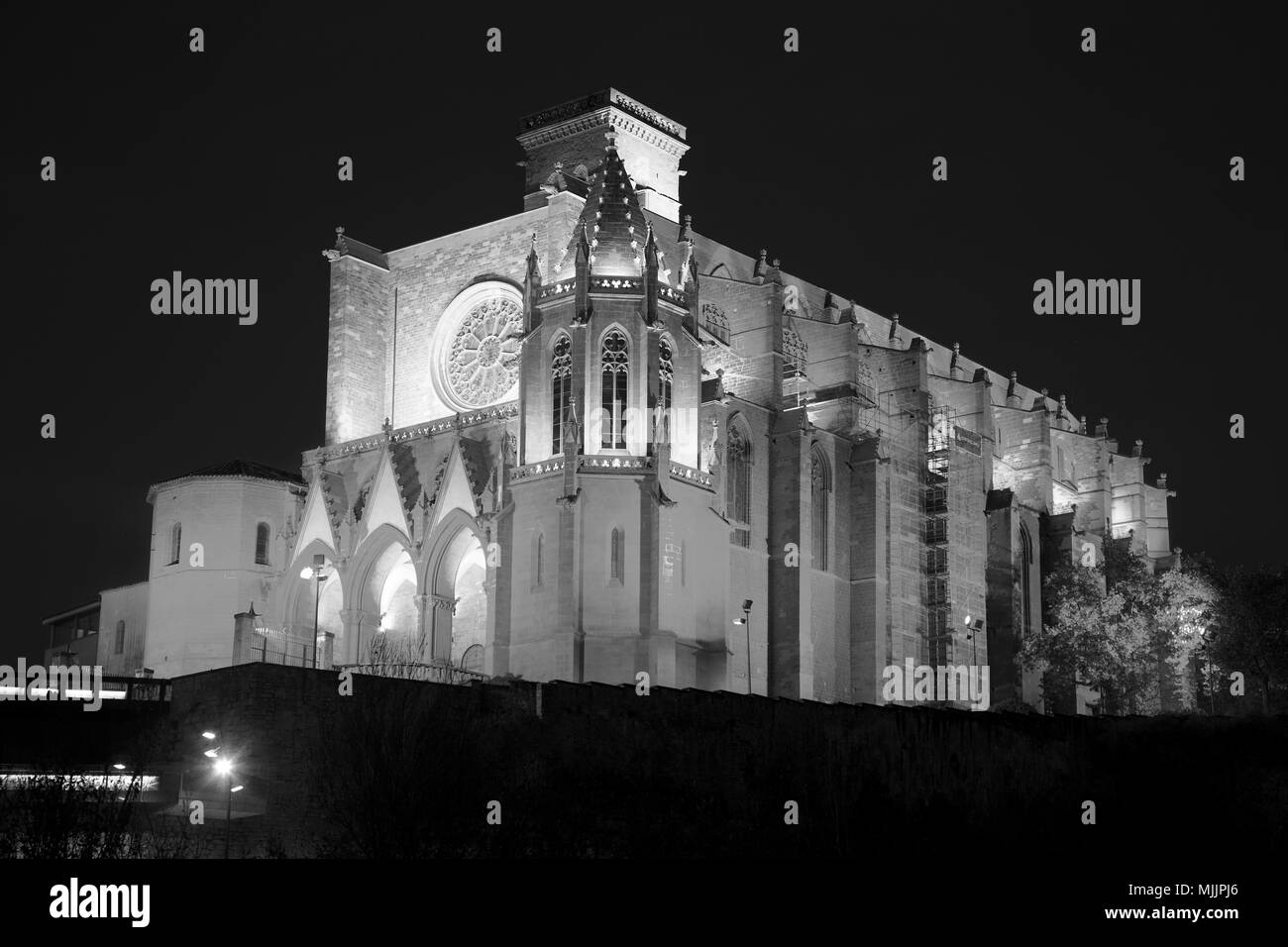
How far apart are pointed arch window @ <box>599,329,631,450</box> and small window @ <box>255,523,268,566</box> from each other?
1426 centimetres

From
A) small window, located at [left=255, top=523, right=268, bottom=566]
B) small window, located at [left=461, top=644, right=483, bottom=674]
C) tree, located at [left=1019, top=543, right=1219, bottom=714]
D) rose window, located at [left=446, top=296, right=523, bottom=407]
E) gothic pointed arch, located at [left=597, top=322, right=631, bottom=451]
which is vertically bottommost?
small window, located at [left=461, top=644, right=483, bottom=674]

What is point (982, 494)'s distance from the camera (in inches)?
2859

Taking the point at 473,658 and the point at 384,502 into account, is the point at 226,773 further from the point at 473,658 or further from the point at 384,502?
the point at 384,502

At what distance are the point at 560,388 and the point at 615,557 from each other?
17.3 ft

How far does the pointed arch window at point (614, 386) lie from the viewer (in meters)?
57.2

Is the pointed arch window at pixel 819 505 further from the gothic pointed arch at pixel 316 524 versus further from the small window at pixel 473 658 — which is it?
the gothic pointed arch at pixel 316 524

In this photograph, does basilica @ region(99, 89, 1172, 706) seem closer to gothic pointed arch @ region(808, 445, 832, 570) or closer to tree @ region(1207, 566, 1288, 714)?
gothic pointed arch @ region(808, 445, 832, 570)

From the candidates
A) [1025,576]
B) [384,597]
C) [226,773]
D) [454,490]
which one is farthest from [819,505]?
[226,773]

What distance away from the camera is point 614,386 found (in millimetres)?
57562

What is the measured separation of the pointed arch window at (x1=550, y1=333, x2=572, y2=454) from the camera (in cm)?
5769

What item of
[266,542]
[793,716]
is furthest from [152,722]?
[266,542]

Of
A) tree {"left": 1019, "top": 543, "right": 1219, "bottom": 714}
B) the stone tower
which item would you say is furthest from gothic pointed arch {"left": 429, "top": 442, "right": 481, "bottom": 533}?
tree {"left": 1019, "top": 543, "right": 1219, "bottom": 714}

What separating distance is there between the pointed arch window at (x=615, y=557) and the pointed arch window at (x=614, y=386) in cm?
252
